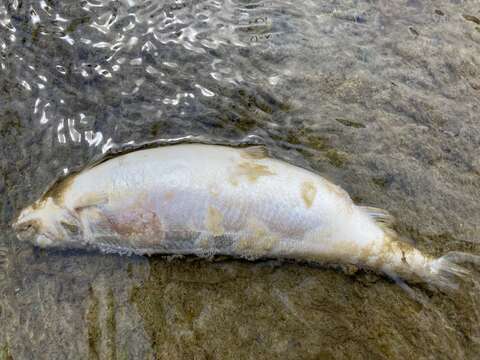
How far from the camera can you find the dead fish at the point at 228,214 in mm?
3512

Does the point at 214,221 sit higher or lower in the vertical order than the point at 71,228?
higher

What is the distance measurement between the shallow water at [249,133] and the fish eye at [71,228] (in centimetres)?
28

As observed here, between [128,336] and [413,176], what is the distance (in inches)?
101

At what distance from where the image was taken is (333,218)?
3562 millimetres

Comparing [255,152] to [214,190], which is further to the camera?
[255,152]

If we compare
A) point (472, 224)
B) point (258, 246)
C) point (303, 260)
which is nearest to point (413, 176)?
point (472, 224)

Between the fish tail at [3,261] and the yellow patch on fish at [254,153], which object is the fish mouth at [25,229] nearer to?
the fish tail at [3,261]

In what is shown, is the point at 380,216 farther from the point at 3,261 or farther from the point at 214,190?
the point at 3,261

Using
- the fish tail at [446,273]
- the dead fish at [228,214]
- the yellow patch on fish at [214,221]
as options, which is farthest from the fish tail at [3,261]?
the fish tail at [446,273]

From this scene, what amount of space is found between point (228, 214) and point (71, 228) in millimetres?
1253

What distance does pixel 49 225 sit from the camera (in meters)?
3.78

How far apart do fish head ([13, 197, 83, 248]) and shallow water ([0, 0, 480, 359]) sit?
162 mm

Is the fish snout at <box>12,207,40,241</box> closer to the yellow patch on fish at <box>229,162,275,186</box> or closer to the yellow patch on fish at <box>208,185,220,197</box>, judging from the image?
the yellow patch on fish at <box>208,185,220,197</box>

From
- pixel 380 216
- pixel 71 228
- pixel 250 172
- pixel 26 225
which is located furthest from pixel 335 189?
pixel 26 225
